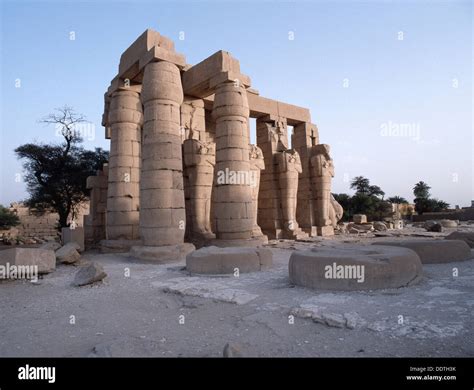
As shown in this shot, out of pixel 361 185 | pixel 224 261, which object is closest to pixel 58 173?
pixel 224 261

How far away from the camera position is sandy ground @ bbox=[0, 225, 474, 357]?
3.05 m

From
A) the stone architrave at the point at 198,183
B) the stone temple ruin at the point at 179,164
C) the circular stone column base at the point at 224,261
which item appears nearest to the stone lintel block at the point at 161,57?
the stone temple ruin at the point at 179,164

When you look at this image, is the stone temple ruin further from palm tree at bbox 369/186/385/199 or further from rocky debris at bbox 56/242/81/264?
palm tree at bbox 369/186/385/199

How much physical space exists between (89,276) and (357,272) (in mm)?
4504

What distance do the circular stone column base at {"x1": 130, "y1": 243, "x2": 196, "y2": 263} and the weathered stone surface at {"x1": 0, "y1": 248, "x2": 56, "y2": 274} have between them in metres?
2.18

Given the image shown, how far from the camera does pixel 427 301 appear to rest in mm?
4258

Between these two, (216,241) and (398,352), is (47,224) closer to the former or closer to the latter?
(216,241)

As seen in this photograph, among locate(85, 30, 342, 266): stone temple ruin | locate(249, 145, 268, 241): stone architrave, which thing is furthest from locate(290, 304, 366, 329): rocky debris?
locate(249, 145, 268, 241): stone architrave

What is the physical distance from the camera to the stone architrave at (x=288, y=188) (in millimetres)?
15000

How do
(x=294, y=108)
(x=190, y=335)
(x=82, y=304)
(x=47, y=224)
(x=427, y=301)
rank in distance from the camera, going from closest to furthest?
(x=190, y=335) → (x=427, y=301) → (x=82, y=304) → (x=294, y=108) → (x=47, y=224)

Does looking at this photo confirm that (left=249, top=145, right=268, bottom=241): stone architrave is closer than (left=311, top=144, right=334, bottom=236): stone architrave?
Yes

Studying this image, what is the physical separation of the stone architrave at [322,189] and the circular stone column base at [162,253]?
9.65 meters
